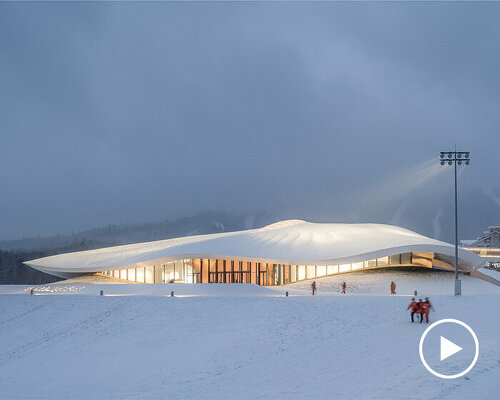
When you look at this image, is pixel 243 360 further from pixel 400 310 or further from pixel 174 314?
→ pixel 400 310

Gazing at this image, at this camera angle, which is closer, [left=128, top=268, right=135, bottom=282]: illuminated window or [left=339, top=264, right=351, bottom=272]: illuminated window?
[left=339, top=264, right=351, bottom=272]: illuminated window

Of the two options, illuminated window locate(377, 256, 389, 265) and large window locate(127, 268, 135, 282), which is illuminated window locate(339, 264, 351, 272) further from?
large window locate(127, 268, 135, 282)

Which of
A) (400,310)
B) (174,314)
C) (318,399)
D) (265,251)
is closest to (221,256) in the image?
(265,251)

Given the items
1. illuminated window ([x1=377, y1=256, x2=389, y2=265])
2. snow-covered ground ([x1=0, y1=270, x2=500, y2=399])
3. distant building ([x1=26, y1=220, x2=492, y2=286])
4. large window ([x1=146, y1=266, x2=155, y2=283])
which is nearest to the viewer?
snow-covered ground ([x1=0, y1=270, x2=500, y2=399])

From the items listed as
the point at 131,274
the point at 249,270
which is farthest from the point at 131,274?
the point at 249,270

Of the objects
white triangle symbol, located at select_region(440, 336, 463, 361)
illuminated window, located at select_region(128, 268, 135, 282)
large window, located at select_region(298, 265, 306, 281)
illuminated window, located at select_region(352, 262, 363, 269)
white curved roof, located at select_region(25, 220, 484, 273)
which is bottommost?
illuminated window, located at select_region(128, 268, 135, 282)

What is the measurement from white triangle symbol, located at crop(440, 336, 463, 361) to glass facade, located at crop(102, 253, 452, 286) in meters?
20.3

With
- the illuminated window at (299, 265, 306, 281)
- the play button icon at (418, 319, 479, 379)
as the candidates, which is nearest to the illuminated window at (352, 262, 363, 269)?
the illuminated window at (299, 265, 306, 281)

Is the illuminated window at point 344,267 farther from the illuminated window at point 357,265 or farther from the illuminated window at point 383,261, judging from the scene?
the illuminated window at point 383,261

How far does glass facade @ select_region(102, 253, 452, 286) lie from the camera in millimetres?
34625

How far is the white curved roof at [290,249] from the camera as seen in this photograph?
30.6 meters

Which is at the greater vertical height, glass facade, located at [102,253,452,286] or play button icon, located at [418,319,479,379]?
play button icon, located at [418,319,479,379]

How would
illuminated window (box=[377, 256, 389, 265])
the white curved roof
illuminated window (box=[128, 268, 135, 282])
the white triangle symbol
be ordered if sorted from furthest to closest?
illuminated window (box=[128, 268, 135, 282]), illuminated window (box=[377, 256, 389, 265]), the white curved roof, the white triangle symbol

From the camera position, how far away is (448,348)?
13.4 meters
